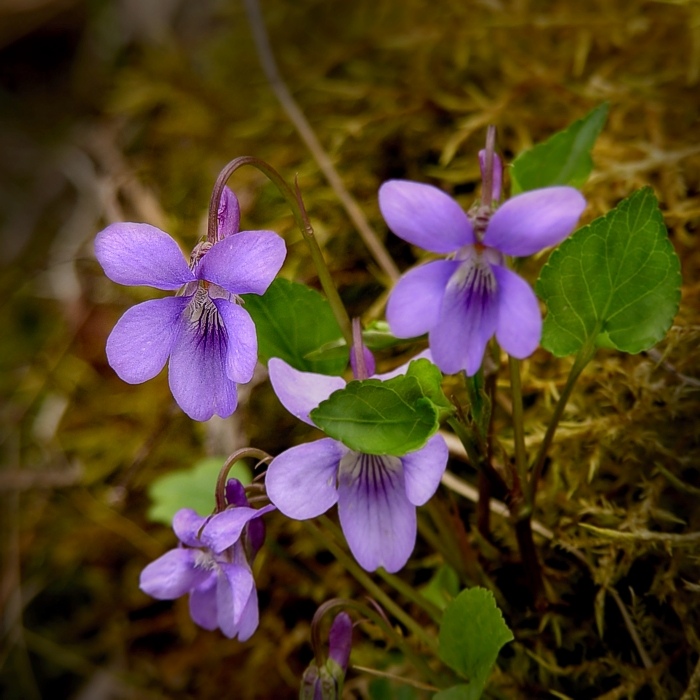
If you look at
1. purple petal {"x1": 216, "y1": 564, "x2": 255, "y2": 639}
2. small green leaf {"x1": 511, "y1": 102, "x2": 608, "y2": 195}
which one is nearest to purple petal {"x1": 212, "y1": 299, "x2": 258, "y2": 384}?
purple petal {"x1": 216, "y1": 564, "x2": 255, "y2": 639}

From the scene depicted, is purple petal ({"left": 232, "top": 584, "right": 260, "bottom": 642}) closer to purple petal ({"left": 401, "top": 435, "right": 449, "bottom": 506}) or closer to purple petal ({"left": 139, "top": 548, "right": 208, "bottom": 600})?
purple petal ({"left": 139, "top": 548, "right": 208, "bottom": 600})

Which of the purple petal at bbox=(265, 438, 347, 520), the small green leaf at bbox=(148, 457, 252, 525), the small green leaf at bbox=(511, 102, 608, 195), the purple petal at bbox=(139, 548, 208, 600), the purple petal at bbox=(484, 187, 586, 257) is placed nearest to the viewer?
the purple petal at bbox=(484, 187, 586, 257)

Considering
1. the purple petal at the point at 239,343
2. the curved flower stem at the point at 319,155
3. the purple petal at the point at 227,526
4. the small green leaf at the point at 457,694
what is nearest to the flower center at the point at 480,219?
the purple petal at the point at 239,343

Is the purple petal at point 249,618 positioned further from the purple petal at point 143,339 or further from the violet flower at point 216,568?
the purple petal at point 143,339

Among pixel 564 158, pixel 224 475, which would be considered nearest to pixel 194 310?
pixel 224 475

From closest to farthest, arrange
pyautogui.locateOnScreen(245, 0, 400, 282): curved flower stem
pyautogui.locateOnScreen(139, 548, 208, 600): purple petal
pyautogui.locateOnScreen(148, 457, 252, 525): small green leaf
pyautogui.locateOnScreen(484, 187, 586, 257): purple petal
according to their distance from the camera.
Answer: pyautogui.locateOnScreen(484, 187, 586, 257): purple petal
pyautogui.locateOnScreen(139, 548, 208, 600): purple petal
pyautogui.locateOnScreen(148, 457, 252, 525): small green leaf
pyautogui.locateOnScreen(245, 0, 400, 282): curved flower stem

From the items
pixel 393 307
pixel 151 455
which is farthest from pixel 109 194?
pixel 393 307
